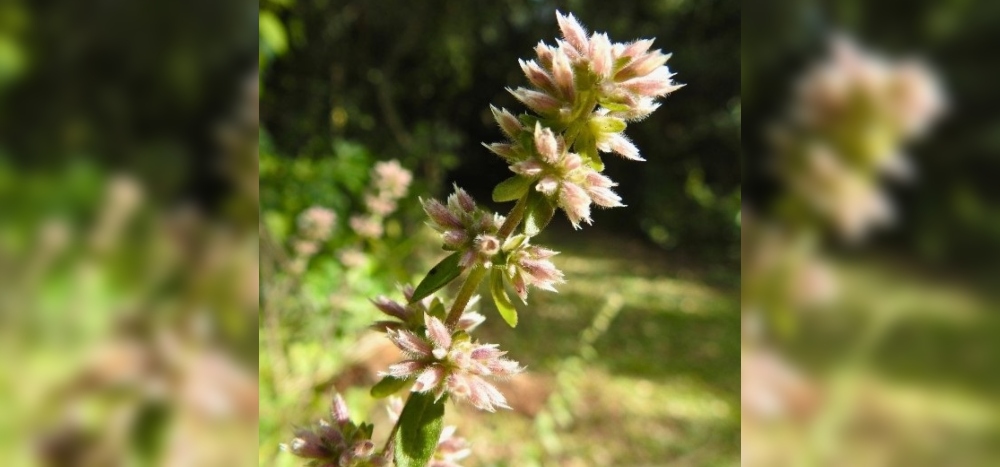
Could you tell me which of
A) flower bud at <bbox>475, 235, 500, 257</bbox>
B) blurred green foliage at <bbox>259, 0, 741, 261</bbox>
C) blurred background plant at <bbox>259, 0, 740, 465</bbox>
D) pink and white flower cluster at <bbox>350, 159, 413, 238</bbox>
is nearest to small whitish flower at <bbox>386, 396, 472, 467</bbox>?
flower bud at <bbox>475, 235, 500, 257</bbox>

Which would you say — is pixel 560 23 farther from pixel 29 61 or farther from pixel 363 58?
pixel 363 58

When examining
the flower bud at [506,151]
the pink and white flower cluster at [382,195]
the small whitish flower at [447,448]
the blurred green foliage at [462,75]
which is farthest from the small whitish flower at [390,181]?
the blurred green foliage at [462,75]

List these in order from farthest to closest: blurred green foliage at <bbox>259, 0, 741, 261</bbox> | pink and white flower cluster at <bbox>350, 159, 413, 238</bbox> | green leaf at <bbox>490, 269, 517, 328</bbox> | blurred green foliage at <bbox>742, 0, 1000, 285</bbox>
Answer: blurred green foliage at <bbox>259, 0, 741, 261</bbox>, pink and white flower cluster at <bbox>350, 159, 413, 238</bbox>, green leaf at <bbox>490, 269, 517, 328</bbox>, blurred green foliage at <bbox>742, 0, 1000, 285</bbox>

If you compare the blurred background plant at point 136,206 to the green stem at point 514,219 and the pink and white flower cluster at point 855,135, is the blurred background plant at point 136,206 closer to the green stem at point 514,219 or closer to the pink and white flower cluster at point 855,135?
the green stem at point 514,219

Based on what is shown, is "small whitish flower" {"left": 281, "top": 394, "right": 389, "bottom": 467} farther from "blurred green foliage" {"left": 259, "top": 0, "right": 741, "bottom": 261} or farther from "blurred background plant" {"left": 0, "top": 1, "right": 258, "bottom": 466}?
"blurred green foliage" {"left": 259, "top": 0, "right": 741, "bottom": 261}

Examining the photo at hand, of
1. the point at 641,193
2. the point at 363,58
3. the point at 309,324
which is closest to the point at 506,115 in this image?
the point at 309,324

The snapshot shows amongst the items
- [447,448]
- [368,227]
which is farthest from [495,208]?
[447,448]
